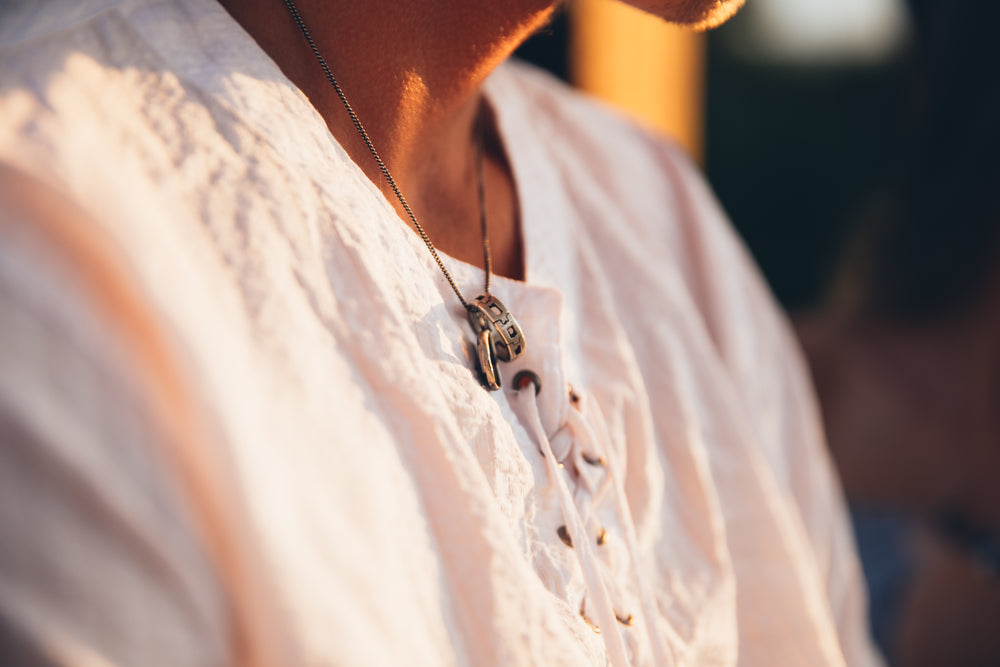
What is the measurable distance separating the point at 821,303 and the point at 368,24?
7.45 ft

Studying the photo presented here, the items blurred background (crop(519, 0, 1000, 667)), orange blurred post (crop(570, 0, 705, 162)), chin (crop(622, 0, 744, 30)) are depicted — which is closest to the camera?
chin (crop(622, 0, 744, 30))

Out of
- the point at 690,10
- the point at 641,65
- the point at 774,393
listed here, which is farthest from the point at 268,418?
the point at 641,65

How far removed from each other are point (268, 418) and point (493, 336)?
19 cm

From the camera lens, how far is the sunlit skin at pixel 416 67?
0.57m

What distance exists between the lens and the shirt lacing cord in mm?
546

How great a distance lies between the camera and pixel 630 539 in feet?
2.00

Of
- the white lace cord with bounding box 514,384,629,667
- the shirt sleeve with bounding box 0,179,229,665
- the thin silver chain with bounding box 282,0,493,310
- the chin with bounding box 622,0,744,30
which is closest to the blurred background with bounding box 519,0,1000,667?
the chin with bounding box 622,0,744,30

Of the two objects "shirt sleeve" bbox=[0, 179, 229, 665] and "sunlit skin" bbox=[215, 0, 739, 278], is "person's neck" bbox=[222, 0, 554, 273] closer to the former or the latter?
"sunlit skin" bbox=[215, 0, 739, 278]

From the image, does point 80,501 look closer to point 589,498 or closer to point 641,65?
point 589,498

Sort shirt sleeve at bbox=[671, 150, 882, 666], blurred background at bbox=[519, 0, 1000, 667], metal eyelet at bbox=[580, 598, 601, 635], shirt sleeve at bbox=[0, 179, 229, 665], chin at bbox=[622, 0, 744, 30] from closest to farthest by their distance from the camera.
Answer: shirt sleeve at bbox=[0, 179, 229, 665] → metal eyelet at bbox=[580, 598, 601, 635] → chin at bbox=[622, 0, 744, 30] → shirt sleeve at bbox=[671, 150, 882, 666] → blurred background at bbox=[519, 0, 1000, 667]

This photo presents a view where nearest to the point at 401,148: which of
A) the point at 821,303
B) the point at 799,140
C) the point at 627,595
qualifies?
the point at 627,595

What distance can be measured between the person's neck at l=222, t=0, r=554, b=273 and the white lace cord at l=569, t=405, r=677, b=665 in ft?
0.54

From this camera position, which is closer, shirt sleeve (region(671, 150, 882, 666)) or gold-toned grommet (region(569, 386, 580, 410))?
gold-toned grommet (region(569, 386, 580, 410))

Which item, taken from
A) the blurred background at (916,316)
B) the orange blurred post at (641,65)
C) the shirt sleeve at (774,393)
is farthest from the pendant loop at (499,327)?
the orange blurred post at (641,65)
